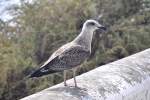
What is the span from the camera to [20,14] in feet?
34.6

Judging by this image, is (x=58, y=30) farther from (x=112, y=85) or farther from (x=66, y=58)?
(x=112, y=85)

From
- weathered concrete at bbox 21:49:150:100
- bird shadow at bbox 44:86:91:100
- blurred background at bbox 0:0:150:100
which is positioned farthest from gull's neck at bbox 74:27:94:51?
blurred background at bbox 0:0:150:100

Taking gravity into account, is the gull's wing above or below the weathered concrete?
above

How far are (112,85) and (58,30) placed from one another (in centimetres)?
649

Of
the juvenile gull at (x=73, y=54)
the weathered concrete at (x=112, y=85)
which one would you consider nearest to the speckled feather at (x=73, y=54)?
the juvenile gull at (x=73, y=54)

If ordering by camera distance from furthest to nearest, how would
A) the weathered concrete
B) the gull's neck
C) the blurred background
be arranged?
the blurred background < the gull's neck < the weathered concrete

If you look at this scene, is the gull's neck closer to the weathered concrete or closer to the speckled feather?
the speckled feather

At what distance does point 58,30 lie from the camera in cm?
1014

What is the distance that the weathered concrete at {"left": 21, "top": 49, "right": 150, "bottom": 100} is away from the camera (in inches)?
132

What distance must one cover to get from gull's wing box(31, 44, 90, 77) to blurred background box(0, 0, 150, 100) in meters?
4.42

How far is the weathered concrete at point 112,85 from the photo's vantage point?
11.0 ft

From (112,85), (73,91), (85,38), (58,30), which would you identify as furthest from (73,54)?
(58,30)

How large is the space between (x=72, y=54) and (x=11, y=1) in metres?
7.07

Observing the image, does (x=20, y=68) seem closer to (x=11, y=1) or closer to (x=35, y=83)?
(x=35, y=83)
